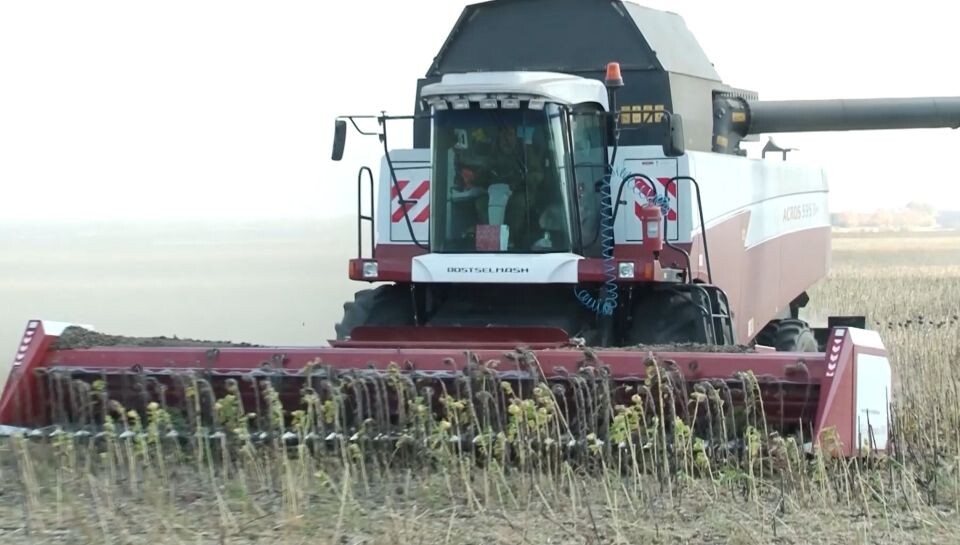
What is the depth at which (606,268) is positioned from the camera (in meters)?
7.13

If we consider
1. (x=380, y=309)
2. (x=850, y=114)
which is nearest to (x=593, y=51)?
(x=380, y=309)

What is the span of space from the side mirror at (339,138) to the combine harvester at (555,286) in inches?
0.5

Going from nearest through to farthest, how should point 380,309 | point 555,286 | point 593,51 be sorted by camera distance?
point 555,286 → point 380,309 → point 593,51

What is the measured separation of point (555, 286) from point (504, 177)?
0.64m

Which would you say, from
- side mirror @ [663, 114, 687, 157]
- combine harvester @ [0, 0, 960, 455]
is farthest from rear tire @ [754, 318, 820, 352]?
side mirror @ [663, 114, 687, 157]

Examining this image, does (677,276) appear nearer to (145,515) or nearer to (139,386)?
(139,386)

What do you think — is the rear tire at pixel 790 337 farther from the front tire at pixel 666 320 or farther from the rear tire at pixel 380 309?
the rear tire at pixel 380 309

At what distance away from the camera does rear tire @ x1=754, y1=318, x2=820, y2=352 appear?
30.4 feet

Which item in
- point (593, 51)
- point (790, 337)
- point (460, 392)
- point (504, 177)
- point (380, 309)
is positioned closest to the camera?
point (460, 392)

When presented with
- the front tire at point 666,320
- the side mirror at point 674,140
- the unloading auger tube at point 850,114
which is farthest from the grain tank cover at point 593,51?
the unloading auger tube at point 850,114

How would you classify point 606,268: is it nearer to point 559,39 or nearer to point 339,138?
point 339,138

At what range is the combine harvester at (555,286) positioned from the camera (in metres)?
5.76

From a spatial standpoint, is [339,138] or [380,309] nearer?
[339,138]

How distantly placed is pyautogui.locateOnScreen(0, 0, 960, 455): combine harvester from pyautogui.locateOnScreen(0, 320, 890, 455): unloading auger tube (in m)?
0.01
